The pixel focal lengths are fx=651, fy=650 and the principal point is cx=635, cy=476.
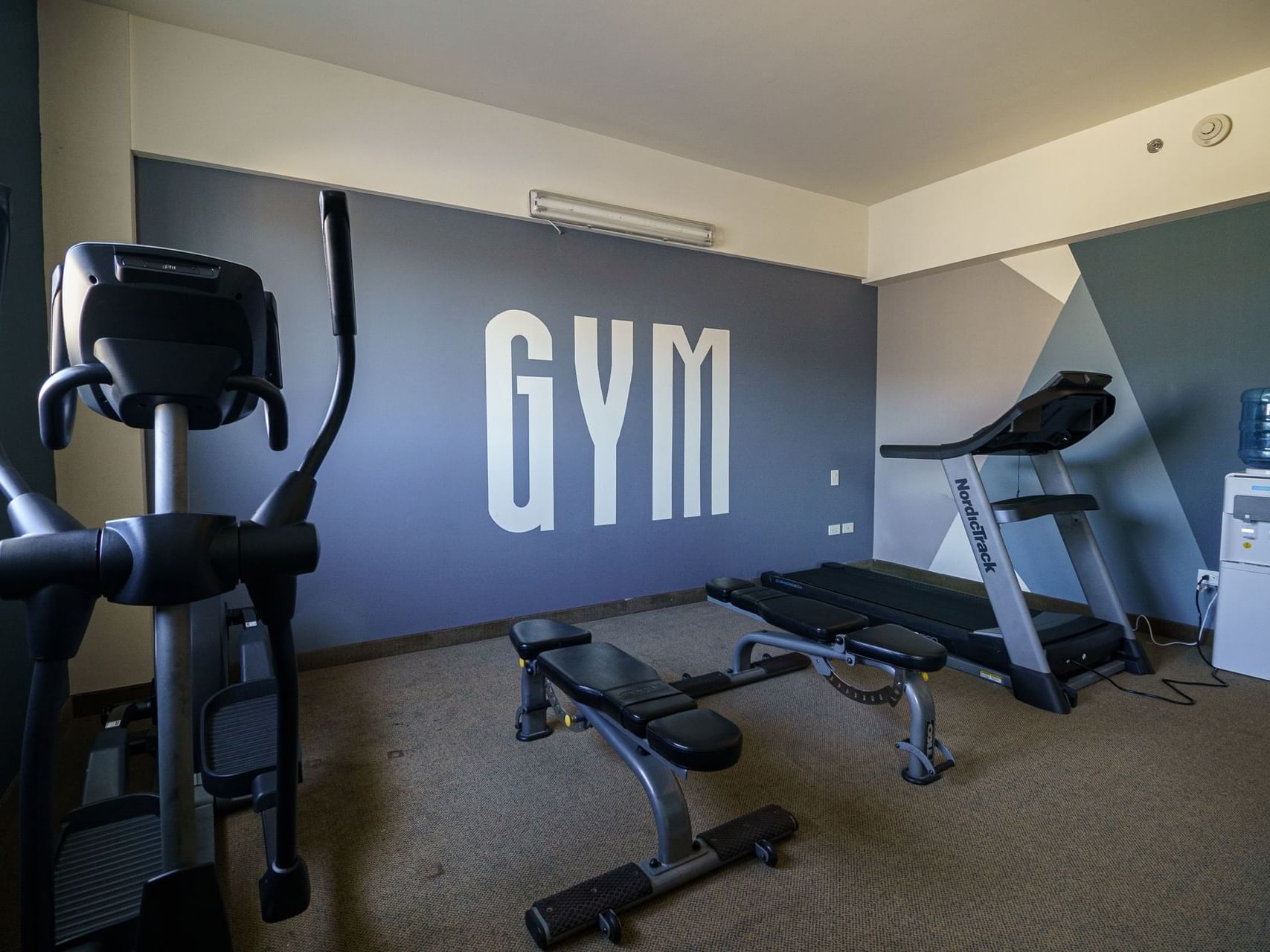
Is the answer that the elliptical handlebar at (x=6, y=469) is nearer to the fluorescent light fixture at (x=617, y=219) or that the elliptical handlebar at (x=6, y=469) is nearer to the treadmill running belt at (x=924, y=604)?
the fluorescent light fixture at (x=617, y=219)

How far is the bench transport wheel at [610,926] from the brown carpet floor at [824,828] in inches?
1.2

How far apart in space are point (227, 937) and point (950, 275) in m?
4.86

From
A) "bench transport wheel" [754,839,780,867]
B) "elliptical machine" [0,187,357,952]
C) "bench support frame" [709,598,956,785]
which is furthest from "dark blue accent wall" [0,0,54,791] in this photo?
"bench support frame" [709,598,956,785]

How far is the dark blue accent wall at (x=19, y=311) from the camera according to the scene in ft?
6.55

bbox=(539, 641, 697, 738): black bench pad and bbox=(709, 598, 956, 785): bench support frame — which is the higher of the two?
bbox=(539, 641, 697, 738): black bench pad

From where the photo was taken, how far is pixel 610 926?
57.7 inches

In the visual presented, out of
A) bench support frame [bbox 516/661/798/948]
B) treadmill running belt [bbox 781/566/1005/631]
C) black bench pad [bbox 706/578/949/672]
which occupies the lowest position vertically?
bench support frame [bbox 516/661/798/948]

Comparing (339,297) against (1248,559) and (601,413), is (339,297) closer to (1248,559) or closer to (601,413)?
(601,413)

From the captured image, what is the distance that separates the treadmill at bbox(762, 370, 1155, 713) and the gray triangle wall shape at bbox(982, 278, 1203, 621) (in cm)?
60

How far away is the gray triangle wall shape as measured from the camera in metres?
3.41

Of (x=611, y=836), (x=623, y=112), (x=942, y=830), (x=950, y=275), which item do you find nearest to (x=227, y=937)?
(x=611, y=836)

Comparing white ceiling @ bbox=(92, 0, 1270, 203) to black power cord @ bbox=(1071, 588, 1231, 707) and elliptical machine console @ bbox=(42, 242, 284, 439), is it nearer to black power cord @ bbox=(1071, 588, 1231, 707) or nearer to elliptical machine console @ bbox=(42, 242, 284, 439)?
elliptical machine console @ bbox=(42, 242, 284, 439)

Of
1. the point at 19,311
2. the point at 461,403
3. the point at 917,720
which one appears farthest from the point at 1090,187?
the point at 19,311

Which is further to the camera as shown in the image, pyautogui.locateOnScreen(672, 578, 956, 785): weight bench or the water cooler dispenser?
the water cooler dispenser
